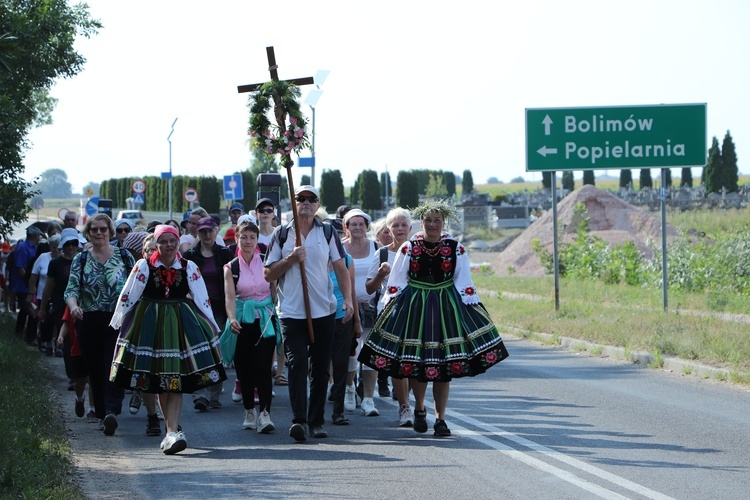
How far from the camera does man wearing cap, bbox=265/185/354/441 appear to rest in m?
9.50

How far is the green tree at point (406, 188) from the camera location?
Answer: 267 feet

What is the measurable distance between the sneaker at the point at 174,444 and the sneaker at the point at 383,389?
11.6ft

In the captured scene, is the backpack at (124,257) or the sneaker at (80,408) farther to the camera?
the sneaker at (80,408)

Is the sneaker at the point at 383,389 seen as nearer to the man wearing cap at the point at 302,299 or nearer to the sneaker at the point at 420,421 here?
the sneaker at the point at 420,421

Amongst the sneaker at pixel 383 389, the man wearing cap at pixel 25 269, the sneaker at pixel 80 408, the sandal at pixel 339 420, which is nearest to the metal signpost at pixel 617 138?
the sneaker at pixel 383 389

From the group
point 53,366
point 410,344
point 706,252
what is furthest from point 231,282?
point 706,252

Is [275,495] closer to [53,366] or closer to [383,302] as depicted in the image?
[383,302]

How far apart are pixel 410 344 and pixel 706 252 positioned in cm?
1769

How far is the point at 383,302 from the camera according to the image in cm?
988

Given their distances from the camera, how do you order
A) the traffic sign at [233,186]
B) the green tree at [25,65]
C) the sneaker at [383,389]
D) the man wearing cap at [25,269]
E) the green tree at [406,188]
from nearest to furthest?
1. the sneaker at [383,389]
2. the green tree at [25,65]
3. the man wearing cap at [25,269]
4. the traffic sign at [233,186]
5. the green tree at [406,188]

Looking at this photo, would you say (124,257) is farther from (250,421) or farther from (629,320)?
(629,320)

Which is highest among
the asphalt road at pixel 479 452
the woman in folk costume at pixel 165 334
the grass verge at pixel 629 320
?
the woman in folk costume at pixel 165 334

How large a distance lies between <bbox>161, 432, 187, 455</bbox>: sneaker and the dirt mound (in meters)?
25.9

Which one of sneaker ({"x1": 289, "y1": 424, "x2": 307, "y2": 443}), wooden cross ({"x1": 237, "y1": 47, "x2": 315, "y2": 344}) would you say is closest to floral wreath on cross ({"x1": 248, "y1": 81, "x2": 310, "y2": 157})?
wooden cross ({"x1": 237, "y1": 47, "x2": 315, "y2": 344})
